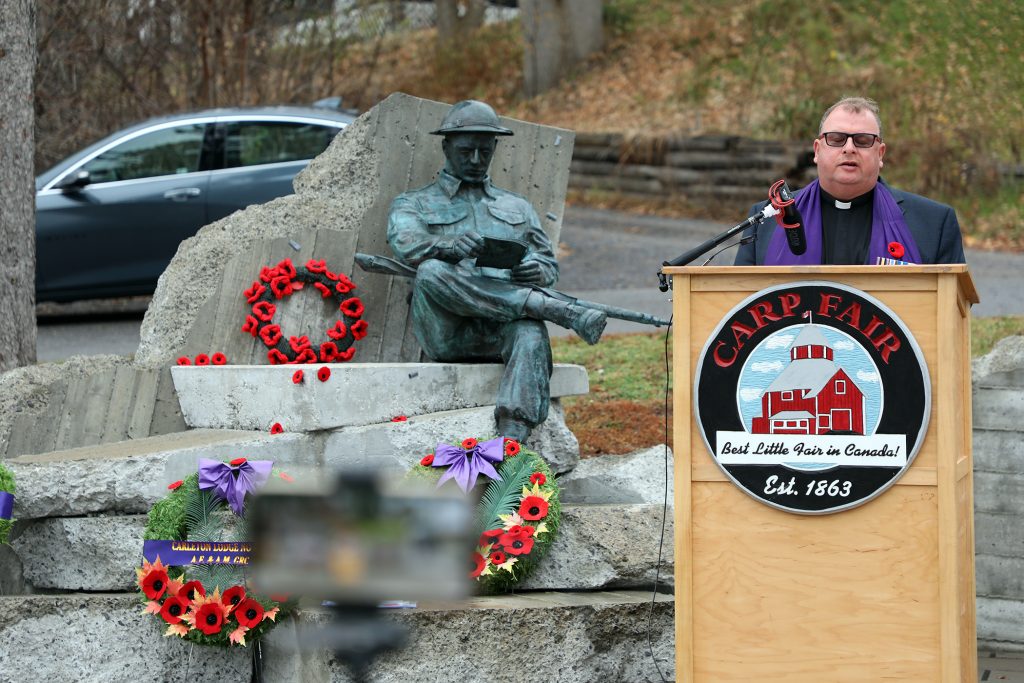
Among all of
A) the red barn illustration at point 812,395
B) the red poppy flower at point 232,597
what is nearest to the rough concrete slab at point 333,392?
the red poppy flower at point 232,597

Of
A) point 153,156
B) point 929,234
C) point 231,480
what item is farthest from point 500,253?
point 153,156

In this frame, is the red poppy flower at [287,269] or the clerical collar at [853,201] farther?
the red poppy flower at [287,269]

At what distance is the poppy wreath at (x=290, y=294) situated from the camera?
6504 millimetres

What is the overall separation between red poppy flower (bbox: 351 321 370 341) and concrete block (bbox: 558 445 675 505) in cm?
117

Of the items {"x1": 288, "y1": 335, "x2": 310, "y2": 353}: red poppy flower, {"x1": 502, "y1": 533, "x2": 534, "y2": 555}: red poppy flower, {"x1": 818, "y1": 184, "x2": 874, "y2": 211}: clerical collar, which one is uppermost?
{"x1": 818, "y1": 184, "x2": 874, "y2": 211}: clerical collar

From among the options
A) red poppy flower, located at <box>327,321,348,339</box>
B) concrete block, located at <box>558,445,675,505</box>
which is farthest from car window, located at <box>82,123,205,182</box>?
concrete block, located at <box>558,445,675,505</box>

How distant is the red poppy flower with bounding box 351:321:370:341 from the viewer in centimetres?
666

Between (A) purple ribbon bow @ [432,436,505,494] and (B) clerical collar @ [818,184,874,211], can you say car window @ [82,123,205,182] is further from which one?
(B) clerical collar @ [818,184,874,211]

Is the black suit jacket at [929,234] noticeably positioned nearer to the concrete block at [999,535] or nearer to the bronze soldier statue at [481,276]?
the bronze soldier statue at [481,276]

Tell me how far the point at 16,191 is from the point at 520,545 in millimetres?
3576

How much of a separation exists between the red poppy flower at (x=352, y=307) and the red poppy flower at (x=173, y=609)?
2002 millimetres

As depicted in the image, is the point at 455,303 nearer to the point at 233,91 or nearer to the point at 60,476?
the point at 60,476

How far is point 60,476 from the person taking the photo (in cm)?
534

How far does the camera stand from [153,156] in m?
11.9
